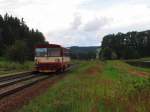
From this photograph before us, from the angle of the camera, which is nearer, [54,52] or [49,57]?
[54,52]

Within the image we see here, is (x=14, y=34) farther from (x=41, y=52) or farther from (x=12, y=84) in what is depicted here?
(x=12, y=84)

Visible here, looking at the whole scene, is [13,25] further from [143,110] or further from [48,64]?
[143,110]

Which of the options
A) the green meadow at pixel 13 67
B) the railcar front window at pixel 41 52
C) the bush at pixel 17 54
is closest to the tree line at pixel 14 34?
the bush at pixel 17 54

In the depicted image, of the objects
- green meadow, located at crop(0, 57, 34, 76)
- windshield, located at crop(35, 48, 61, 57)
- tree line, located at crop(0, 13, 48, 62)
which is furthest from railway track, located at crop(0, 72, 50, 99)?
tree line, located at crop(0, 13, 48, 62)

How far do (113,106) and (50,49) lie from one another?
30.1 metres

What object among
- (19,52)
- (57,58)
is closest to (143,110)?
(57,58)

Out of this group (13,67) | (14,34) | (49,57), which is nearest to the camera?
(49,57)

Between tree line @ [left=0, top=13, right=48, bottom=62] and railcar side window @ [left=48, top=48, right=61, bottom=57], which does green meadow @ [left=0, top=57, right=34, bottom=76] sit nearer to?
railcar side window @ [left=48, top=48, right=61, bottom=57]

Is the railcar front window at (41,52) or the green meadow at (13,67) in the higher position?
the railcar front window at (41,52)

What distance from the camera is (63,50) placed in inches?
1702

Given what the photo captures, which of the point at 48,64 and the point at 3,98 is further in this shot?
the point at 48,64

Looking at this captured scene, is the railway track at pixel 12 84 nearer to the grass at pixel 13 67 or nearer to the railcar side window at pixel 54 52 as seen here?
the railcar side window at pixel 54 52

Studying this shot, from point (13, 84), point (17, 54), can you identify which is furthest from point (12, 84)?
point (17, 54)

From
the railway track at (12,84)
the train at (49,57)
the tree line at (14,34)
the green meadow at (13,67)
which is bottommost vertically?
the railway track at (12,84)
